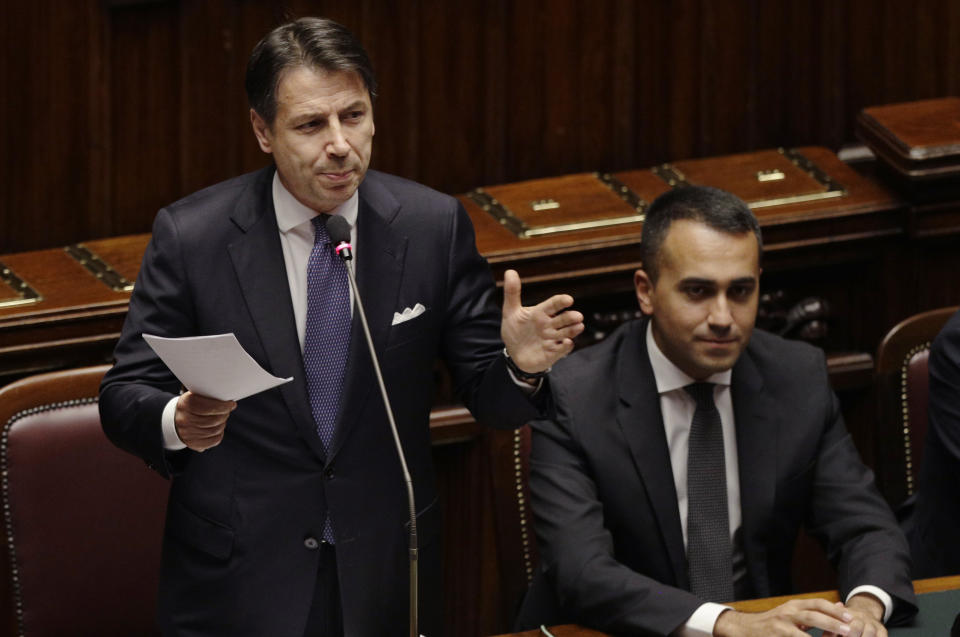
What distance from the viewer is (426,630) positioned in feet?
8.03

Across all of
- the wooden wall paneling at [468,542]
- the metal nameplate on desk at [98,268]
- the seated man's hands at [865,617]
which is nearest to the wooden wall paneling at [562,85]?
the wooden wall paneling at [468,542]

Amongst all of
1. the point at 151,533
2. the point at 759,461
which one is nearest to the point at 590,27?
the point at 759,461

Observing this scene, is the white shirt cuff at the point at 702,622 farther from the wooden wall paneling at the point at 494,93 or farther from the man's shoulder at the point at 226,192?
the wooden wall paneling at the point at 494,93

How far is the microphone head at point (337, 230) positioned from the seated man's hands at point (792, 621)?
785 millimetres

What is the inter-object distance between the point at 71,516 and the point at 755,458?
1085mm

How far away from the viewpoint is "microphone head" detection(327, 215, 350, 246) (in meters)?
1.95

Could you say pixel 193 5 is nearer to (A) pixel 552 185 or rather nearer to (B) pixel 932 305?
(A) pixel 552 185

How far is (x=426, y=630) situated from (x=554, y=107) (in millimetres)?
1518

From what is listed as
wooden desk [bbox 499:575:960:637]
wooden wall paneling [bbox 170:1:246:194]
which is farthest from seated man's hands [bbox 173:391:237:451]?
wooden wall paneling [bbox 170:1:246:194]

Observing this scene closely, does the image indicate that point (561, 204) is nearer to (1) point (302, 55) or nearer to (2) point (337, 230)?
(1) point (302, 55)

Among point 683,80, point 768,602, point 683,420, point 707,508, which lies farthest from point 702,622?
point 683,80

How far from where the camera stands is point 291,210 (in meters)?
2.31

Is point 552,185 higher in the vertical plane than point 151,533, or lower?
higher

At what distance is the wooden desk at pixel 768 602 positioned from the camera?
7.61 ft
